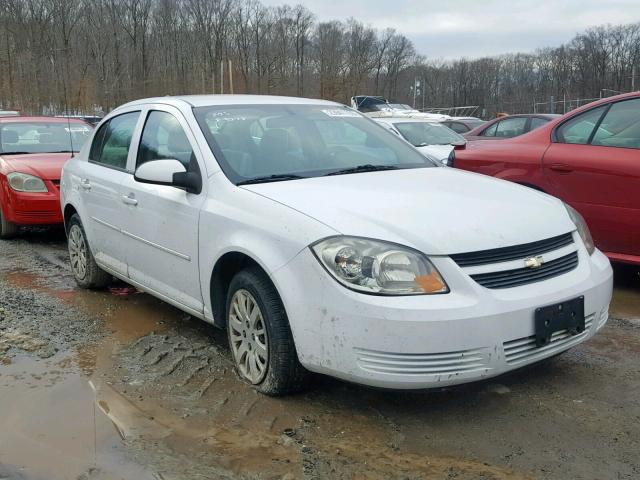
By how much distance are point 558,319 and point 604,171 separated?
242 cm

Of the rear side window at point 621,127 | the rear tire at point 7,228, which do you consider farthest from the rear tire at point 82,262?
the rear side window at point 621,127

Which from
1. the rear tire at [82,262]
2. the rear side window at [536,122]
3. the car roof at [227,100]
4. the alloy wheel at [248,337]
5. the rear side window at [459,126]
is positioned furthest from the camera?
the rear side window at [459,126]

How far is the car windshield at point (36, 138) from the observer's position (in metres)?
8.23

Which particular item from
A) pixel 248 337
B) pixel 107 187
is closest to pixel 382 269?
pixel 248 337

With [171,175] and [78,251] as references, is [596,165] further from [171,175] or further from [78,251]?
[78,251]

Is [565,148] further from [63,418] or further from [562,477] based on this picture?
[63,418]

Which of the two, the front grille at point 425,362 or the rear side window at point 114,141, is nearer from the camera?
the front grille at point 425,362

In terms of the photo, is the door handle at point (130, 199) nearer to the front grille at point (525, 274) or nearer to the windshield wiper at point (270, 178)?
the windshield wiper at point (270, 178)

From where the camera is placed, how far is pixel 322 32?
7181 centimetres

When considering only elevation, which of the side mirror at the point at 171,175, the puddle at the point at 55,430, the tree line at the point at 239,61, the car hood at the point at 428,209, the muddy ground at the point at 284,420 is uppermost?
the tree line at the point at 239,61

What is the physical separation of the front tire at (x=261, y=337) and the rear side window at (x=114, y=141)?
69.3 inches

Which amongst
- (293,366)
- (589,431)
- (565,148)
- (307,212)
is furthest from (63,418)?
(565,148)

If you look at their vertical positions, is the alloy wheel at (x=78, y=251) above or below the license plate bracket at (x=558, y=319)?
below

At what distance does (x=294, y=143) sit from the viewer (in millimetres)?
3969
